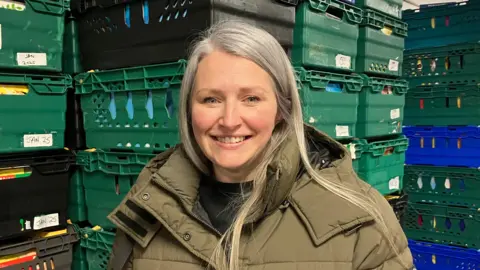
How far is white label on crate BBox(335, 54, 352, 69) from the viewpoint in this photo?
1849 millimetres

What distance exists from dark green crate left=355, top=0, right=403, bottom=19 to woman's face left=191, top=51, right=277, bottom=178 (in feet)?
3.72

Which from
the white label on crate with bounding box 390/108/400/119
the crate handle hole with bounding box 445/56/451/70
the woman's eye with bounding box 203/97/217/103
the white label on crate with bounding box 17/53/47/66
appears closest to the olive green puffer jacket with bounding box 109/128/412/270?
the woman's eye with bounding box 203/97/217/103

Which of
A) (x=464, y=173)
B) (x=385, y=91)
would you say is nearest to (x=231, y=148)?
(x=385, y=91)

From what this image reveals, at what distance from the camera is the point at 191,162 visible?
119cm

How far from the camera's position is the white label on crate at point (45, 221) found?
5.44ft

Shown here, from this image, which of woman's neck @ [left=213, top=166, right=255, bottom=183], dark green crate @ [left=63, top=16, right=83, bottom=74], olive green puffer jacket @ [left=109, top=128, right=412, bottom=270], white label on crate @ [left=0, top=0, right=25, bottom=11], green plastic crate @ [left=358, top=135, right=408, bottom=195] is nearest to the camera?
olive green puffer jacket @ [left=109, top=128, right=412, bottom=270]

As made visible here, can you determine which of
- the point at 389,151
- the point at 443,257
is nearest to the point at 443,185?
the point at 443,257

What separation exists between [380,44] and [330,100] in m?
0.51

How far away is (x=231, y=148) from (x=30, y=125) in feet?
3.09

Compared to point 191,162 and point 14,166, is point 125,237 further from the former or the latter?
point 14,166

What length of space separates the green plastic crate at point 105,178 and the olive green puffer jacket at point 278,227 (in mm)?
562

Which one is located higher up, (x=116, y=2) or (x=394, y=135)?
(x=116, y=2)

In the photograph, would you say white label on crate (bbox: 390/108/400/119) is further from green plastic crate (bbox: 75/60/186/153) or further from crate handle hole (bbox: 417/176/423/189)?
green plastic crate (bbox: 75/60/186/153)

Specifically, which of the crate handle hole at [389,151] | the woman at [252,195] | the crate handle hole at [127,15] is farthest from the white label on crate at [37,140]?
the crate handle hole at [389,151]
